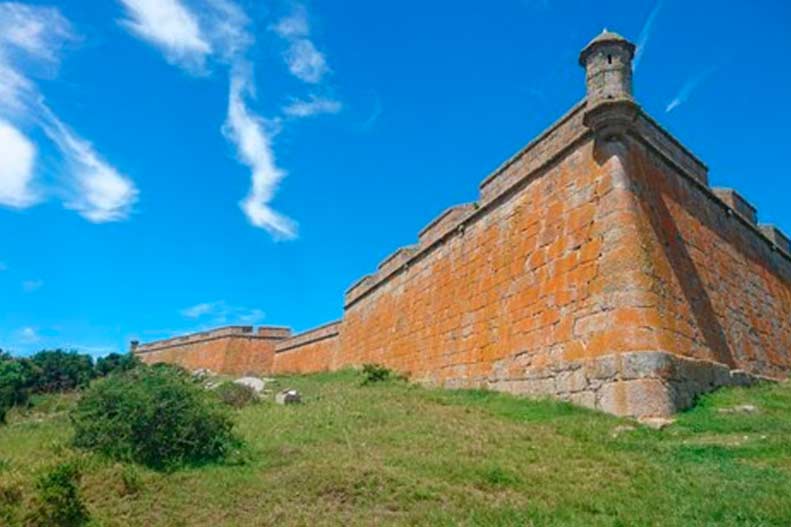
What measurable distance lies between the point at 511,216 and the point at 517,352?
9.39 feet

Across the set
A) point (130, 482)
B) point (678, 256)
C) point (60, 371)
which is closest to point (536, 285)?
point (678, 256)

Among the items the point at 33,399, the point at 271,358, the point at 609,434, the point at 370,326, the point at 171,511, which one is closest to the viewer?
the point at 171,511

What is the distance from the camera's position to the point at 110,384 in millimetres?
7285

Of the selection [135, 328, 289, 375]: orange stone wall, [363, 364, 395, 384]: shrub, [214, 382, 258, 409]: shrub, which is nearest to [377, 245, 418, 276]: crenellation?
[363, 364, 395, 384]: shrub

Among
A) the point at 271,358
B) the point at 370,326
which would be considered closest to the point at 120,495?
the point at 370,326

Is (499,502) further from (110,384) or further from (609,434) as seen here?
(110,384)

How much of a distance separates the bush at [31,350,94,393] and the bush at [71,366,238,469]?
34.3 ft

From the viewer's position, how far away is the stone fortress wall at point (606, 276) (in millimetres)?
8570

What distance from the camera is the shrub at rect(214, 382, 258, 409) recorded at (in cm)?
1069

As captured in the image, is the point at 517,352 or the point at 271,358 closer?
the point at 517,352

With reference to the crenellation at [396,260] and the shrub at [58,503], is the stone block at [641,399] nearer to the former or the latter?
the shrub at [58,503]

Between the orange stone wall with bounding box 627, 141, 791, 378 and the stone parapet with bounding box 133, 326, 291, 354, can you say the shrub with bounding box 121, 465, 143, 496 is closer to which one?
the orange stone wall with bounding box 627, 141, 791, 378

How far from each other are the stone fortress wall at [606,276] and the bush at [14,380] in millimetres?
8915

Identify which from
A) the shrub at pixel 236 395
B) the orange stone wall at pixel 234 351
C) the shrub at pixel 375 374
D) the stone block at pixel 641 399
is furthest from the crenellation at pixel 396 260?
the orange stone wall at pixel 234 351
